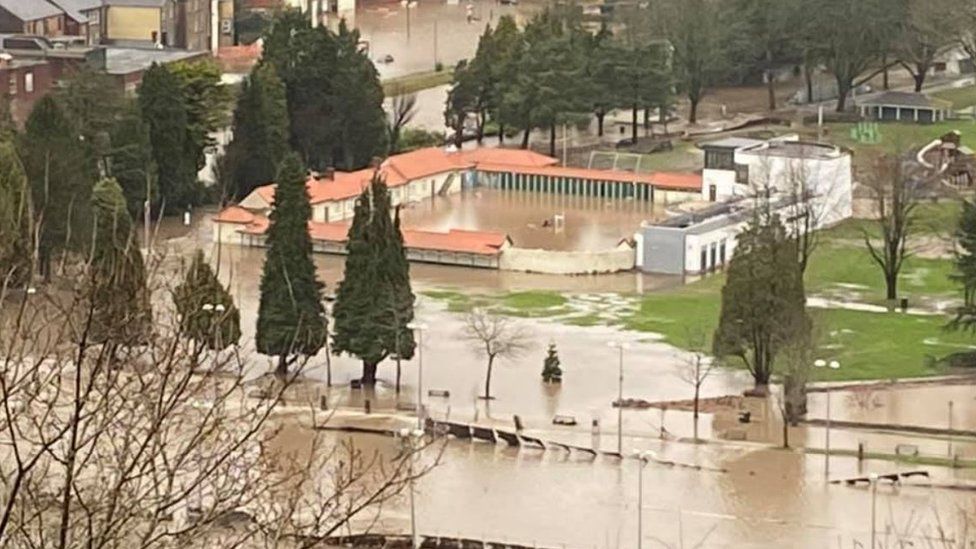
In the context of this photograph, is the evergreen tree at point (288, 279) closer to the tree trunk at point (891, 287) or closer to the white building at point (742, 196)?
the tree trunk at point (891, 287)

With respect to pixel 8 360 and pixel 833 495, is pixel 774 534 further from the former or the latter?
pixel 8 360

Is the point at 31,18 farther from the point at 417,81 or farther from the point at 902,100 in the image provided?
the point at 902,100

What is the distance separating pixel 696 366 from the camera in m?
15.5

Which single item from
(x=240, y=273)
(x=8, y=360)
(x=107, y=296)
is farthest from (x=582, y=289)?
(x=8, y=360)

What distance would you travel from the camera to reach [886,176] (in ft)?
68.7

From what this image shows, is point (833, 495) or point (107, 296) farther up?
point (107, 296)

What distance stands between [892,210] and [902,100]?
834 cm

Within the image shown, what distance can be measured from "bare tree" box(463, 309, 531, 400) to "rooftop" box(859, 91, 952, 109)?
1079 cm

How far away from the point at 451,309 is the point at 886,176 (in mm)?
4699

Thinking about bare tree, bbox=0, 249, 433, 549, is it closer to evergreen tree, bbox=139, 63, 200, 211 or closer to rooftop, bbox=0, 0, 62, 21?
evergreen tree, bbox=139, 63, 200, 211

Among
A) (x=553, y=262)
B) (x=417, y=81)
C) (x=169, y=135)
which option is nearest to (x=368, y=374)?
(x=553, y=262)

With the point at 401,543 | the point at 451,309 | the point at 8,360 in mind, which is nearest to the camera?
the point at 8,360

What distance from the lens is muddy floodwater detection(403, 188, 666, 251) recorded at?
21438 mm

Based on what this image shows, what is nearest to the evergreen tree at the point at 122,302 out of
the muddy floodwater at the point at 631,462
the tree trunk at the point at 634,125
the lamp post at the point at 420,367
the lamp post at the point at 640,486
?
the muddy floodwater at the point at 631,462
